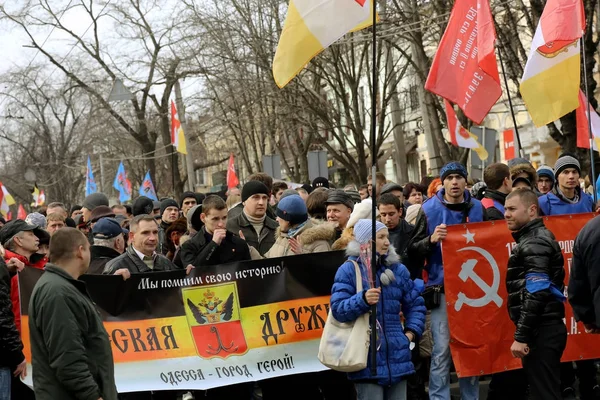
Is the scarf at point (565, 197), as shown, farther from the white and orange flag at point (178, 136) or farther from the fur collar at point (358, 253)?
the white and orange flag at point (178, 136)

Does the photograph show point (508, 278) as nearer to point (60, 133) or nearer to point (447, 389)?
point (447, 389)

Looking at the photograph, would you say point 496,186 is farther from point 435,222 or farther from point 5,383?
point 5,383

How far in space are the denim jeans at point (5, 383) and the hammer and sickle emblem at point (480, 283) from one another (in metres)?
3.65

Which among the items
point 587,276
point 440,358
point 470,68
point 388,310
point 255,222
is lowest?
point 440,358

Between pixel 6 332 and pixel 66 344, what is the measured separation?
1869 millimetres

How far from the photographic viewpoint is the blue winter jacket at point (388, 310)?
634 centimetres

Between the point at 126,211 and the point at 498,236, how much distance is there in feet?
25.0

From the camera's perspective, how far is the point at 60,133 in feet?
200

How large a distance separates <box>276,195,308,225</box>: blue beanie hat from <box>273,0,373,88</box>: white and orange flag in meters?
1.07

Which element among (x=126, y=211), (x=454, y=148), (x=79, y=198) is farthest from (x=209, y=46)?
(x=79, y=198)

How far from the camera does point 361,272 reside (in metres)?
6.50

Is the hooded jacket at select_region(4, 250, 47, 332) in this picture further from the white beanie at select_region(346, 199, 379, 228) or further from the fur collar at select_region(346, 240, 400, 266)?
the fur collar at select_region(346, 240, 400, 266)

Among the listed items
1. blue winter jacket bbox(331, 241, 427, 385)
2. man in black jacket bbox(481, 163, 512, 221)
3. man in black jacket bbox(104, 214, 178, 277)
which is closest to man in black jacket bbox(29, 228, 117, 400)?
blue winter jacket bbox(331, 241, 427, 385)

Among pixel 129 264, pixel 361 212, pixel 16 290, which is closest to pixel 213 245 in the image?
pixel 129 264
